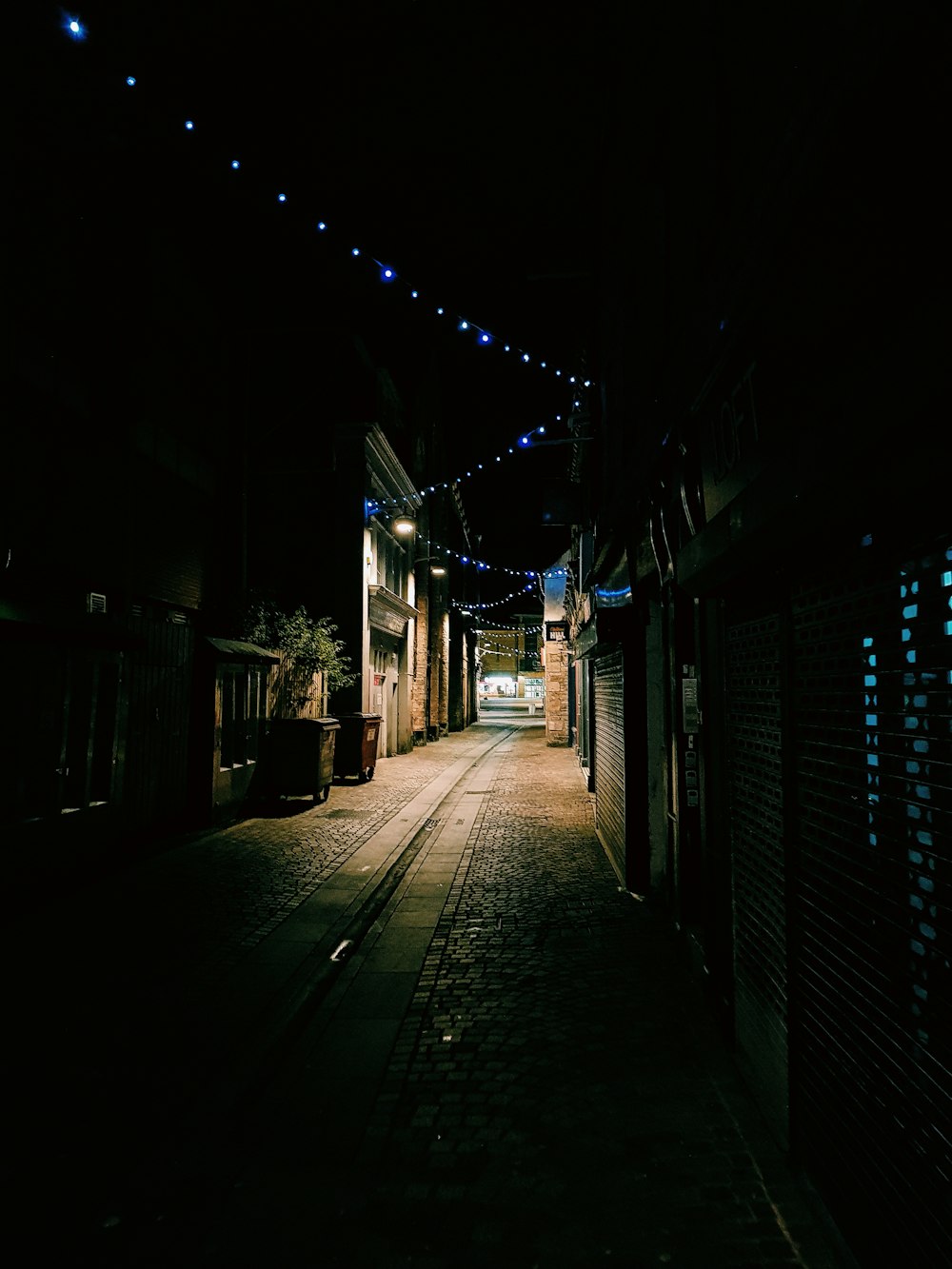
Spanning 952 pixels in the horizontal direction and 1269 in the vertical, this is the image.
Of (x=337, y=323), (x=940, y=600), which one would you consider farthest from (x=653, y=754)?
(x=337, y=323)

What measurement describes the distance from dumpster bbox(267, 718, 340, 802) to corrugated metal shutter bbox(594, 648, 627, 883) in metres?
5.05

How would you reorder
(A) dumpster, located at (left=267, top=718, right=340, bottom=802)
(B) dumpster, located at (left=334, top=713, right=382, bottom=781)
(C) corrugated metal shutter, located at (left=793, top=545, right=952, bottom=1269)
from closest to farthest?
1. (C) corrugated metal shutter, located at (left=793, top=545, right=952, bottom=1269)
2. (A) dumpster, located at (left=267, top=718, right=340, bottom=802)
3. (B) dumpster, located at (left=334, top=713, right=382, bottom=781)

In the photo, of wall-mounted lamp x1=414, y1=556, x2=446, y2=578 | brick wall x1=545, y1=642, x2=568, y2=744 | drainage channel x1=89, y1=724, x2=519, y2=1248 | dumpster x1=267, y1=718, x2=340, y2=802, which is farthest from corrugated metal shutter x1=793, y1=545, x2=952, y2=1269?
wall-mounted lamp x1=414, y1=556, x2=446, y2=578

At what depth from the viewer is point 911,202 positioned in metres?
2.43

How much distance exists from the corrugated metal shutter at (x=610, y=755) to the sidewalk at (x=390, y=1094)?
3.53 feet

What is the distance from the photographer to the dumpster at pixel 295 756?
12.0 metres

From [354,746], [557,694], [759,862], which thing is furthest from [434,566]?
[759,862]

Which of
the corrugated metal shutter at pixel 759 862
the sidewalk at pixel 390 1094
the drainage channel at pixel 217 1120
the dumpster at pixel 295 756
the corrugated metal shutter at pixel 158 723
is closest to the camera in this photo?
the sidewalk at pixel 390 1094

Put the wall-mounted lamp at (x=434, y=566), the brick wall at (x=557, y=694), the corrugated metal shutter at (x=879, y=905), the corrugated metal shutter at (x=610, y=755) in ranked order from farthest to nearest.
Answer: the wall-mounted lamp at (x=434, y=566) < the brick wall at (x=557, y=694) < the corrugated metal shutter at (x=610, y=755) < the corrugated metal shutter at (x=879, y=905)

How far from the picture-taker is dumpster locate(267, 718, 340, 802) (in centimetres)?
1197

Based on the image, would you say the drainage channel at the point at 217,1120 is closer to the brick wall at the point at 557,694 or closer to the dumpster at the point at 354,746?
the dumpster at the point at 354,746

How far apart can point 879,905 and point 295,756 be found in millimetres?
10802

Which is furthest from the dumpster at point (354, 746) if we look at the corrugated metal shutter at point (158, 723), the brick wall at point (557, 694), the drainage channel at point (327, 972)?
the brick wall at point (557, 694)

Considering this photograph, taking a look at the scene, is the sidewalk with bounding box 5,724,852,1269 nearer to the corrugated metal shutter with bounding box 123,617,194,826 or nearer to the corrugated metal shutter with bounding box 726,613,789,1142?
the corrugated metal shutter with bounding box 726,613,789,1142
